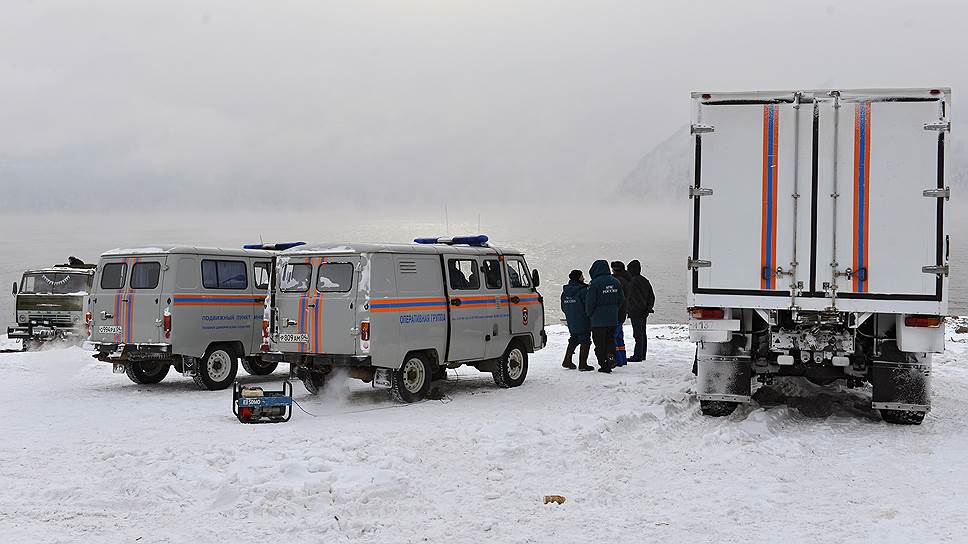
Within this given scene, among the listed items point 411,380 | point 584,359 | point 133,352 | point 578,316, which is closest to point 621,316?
point 578,316

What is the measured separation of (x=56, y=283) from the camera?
75.9 ft

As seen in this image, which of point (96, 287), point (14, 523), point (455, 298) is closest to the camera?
point (14, 523)

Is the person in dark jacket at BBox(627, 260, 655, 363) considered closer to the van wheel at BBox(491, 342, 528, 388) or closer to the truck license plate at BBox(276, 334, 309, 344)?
the van wheel at BBox(491, 342, 528, 388)

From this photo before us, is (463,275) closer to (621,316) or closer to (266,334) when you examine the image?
(266,334)

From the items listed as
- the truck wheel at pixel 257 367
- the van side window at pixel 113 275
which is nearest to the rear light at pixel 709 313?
the truck wheel at pixel 257 367

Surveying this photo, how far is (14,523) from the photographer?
6.79 metres

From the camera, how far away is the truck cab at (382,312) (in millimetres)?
12016

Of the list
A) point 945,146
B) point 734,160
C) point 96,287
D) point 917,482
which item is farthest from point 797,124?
point 96,287

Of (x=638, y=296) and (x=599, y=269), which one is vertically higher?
(x=599, y=269)

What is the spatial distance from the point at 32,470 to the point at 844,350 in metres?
8.64

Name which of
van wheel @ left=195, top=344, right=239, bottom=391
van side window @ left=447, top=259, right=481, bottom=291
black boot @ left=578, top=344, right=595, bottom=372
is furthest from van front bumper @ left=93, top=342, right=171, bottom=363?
black boot @ left=578, top=344, right=595, bottom=372

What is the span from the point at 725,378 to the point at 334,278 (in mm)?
5204

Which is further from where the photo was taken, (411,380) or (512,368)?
(512,368)

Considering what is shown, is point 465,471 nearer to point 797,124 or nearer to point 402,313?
point 402,313
